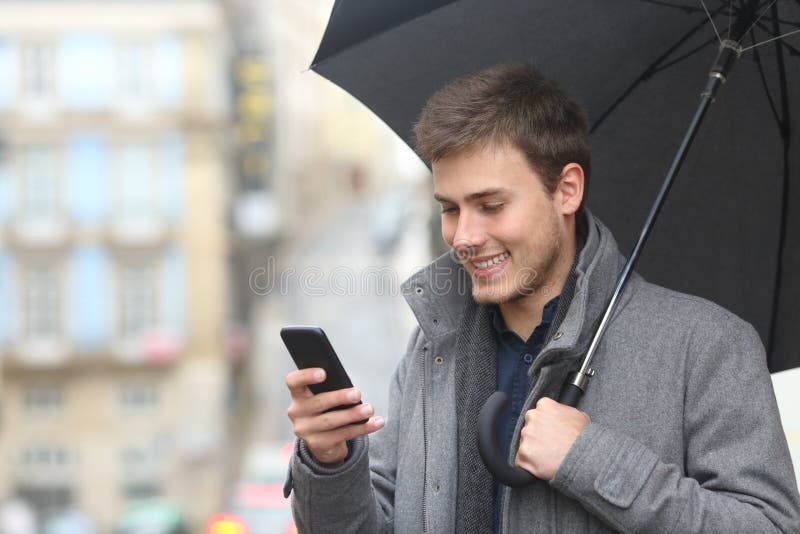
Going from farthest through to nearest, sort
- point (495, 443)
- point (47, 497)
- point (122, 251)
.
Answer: point (122, 251)
point (47, 497)
point (495, 443)

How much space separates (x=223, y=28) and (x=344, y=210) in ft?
52.8

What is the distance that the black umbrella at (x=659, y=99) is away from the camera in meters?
2.09

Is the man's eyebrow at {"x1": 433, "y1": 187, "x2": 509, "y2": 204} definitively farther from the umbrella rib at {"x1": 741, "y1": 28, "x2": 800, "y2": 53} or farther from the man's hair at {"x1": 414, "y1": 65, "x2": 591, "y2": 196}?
the umbrella rib at {"x1": 741, "y1": 28, "x2": 800, "y2": 53}

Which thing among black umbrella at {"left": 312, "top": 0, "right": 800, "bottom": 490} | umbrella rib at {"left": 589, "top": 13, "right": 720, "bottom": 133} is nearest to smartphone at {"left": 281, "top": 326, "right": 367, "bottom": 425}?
black umbrella at {"left": 312, "top": 0, "right": 800, "bottom": 490}

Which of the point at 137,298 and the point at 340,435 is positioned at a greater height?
the point at 340,435

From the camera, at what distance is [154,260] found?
803 inches

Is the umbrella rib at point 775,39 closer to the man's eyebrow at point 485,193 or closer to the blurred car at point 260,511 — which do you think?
the man's eyebrow at point 485,193

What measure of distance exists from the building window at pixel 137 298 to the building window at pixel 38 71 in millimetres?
3603

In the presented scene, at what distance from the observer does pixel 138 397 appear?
20.4 m

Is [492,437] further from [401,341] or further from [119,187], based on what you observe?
[401,341]

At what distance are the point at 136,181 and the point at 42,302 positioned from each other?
289 centimetres

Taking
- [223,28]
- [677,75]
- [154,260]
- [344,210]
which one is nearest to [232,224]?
[154,260]

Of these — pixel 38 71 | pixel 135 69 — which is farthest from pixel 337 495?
pixel 38 71

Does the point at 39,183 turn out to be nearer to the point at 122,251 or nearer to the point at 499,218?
the point at 122,251
